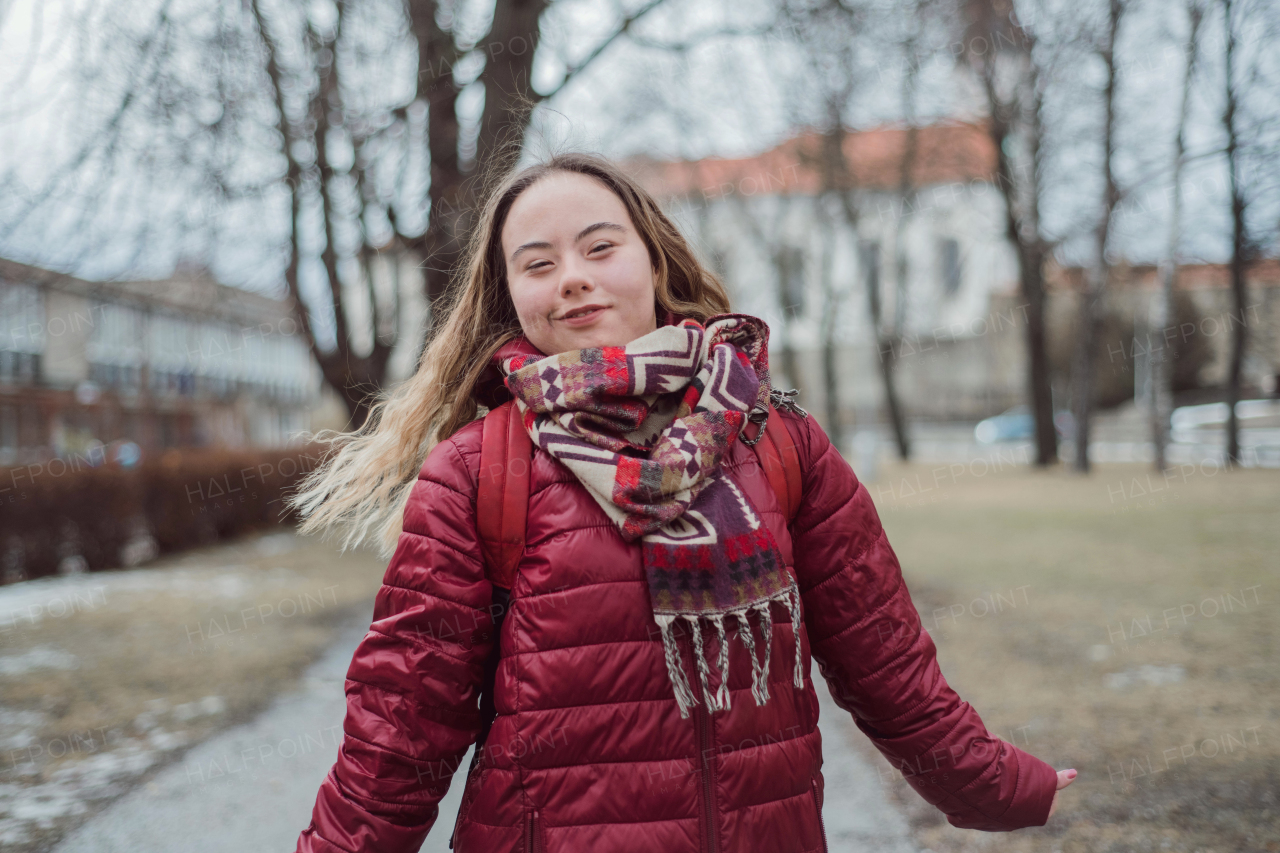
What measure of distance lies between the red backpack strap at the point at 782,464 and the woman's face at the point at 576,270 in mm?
306

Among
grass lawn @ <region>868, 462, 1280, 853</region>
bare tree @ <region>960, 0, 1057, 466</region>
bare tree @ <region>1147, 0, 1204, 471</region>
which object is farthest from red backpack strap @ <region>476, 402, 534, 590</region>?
bare tree @ <region>1147, 0, 1204, 471</region>

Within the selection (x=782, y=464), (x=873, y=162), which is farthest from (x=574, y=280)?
(x=873, y=162)

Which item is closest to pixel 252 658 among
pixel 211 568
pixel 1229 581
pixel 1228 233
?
pixel 211 568

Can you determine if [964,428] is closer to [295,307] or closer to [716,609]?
[295,307]

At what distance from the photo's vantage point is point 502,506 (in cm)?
146

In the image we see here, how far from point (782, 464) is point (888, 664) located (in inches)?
16.0

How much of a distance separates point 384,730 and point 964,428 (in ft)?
125

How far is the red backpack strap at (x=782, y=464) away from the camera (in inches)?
62.5

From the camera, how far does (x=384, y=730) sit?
4.48 ft

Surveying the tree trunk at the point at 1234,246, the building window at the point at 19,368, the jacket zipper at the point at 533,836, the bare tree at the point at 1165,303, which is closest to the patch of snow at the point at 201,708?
the jacket zipper at the point at 533,836

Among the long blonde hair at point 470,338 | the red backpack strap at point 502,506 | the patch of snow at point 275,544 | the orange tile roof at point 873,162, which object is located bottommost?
the patch of snow at point 275,544

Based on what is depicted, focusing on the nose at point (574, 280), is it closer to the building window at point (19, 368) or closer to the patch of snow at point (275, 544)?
the patch of snow at point (275, 544)

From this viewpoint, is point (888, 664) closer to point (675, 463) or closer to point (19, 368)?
point (675, 463)

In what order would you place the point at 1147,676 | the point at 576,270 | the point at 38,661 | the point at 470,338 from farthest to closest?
the point at 38,661 → the point at 1147,676 → the point at 470,338 → the point at 576,270
